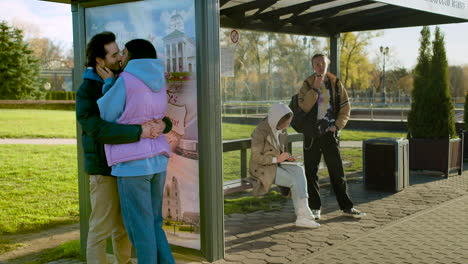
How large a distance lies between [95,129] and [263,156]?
2.63 metres

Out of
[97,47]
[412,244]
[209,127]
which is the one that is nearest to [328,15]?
[412,244]

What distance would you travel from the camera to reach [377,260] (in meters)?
4.64

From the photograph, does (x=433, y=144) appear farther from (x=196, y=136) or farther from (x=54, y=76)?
(x=54, y=76)

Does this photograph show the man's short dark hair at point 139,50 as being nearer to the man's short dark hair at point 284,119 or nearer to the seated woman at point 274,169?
the seated woman at point 274,169

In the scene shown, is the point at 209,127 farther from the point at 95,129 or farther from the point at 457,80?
the point at 457,80

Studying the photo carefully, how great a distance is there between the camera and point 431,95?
920 cm

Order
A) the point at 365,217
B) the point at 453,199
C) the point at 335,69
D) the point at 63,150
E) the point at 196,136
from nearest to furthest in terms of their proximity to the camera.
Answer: the point at 196,136 < the point at 365,217 < the point at 453,199 < the point at 335,69 < the point at 63,150

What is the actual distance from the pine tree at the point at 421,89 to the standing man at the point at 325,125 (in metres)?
3.41

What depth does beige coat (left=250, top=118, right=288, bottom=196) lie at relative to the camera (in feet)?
19.1

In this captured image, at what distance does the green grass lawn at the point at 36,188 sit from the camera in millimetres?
6510

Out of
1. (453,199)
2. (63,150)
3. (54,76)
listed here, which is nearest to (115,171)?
(453,199)

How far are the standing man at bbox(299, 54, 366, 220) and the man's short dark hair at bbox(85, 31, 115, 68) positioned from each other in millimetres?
3094

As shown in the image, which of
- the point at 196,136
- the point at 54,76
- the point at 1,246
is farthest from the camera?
the point at 54,76

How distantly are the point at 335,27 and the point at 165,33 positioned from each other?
15.3ft
